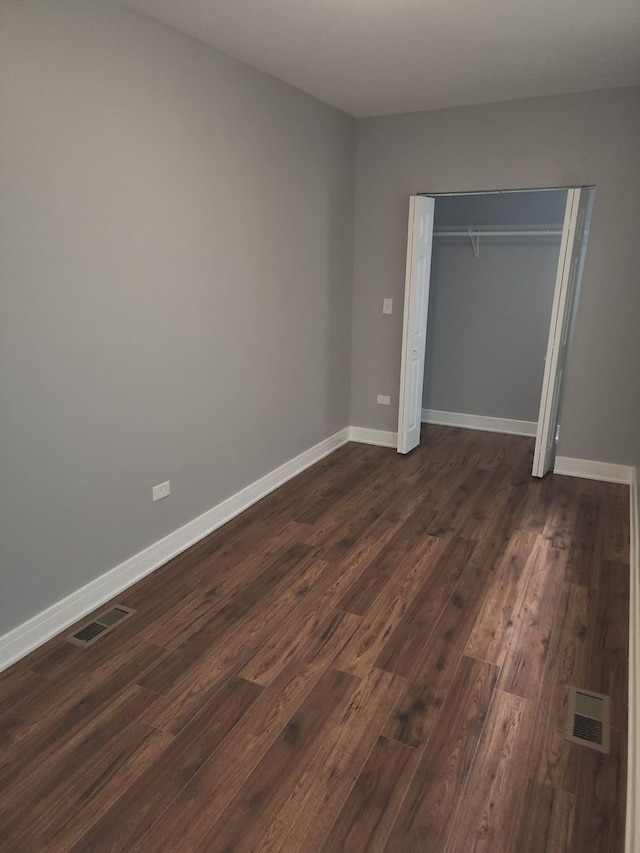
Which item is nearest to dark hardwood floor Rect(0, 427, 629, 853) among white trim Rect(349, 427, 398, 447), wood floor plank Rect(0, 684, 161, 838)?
wood floor plank Rect(0, 684, 161, 838)

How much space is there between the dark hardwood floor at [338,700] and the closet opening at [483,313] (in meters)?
1.77

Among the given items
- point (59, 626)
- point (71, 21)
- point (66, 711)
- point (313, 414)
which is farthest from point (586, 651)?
point (71, 21)

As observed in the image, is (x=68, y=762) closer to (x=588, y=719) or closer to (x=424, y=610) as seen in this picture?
(x=424, y=610)

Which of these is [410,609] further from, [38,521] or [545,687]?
[38,521]

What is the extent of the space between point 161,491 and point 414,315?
8.55 ft

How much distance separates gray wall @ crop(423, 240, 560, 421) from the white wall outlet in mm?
3476

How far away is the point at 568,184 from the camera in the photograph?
13.2 feet

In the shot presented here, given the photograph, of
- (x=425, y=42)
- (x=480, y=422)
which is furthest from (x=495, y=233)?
(x=425, y=42)

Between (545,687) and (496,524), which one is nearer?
(545,687)

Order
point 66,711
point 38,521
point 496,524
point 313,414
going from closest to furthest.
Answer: point 66,711 → point 38,521 → point 496,524 → point 313,414

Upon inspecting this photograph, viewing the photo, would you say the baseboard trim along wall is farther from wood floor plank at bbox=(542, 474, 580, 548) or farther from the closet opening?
the closet opening

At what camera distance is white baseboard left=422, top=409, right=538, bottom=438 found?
5.50 metres

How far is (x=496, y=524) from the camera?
3.66 m

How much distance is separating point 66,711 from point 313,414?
2936 millimetres
